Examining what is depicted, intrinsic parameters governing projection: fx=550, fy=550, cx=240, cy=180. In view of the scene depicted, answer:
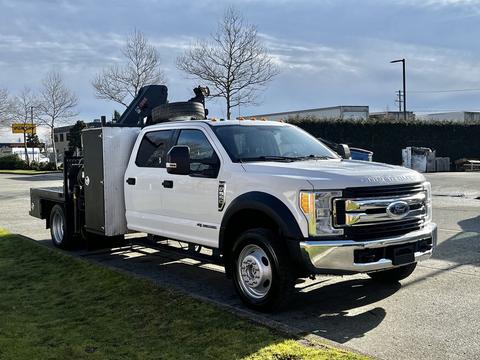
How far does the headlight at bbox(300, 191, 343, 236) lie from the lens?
4984 mm

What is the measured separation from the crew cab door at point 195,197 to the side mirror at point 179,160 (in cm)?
26

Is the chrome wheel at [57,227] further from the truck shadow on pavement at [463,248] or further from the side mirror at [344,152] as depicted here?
the truck shadow on pavement at [463,248]

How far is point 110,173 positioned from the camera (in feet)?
25.1

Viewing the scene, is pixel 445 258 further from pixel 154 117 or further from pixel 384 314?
pixel 154 117

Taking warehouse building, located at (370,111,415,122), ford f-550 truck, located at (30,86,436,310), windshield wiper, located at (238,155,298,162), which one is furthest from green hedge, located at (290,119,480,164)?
windshield wiper, located at (238,155,298,162)

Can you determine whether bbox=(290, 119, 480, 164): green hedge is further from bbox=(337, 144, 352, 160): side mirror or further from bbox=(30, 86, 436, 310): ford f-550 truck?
bbox=(30, 86, 436, 310): ford f-550 truck

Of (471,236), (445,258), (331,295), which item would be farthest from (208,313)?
(471,236)

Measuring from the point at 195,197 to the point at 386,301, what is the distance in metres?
2.37

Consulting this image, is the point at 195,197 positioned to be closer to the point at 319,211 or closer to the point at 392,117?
the point at 319,211

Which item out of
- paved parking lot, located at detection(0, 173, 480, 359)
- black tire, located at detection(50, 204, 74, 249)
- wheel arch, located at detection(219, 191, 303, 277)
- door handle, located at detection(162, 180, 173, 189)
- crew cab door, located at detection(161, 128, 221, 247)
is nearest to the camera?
paved parking lot, located at detection(0, 173, 480, 359)

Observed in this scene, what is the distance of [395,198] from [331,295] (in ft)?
4.94

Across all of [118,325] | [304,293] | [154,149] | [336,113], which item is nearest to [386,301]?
[304,293]

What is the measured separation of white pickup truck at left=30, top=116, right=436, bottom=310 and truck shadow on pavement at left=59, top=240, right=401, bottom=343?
0.31m

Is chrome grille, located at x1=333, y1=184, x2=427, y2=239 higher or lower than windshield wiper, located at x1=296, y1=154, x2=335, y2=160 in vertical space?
lower
